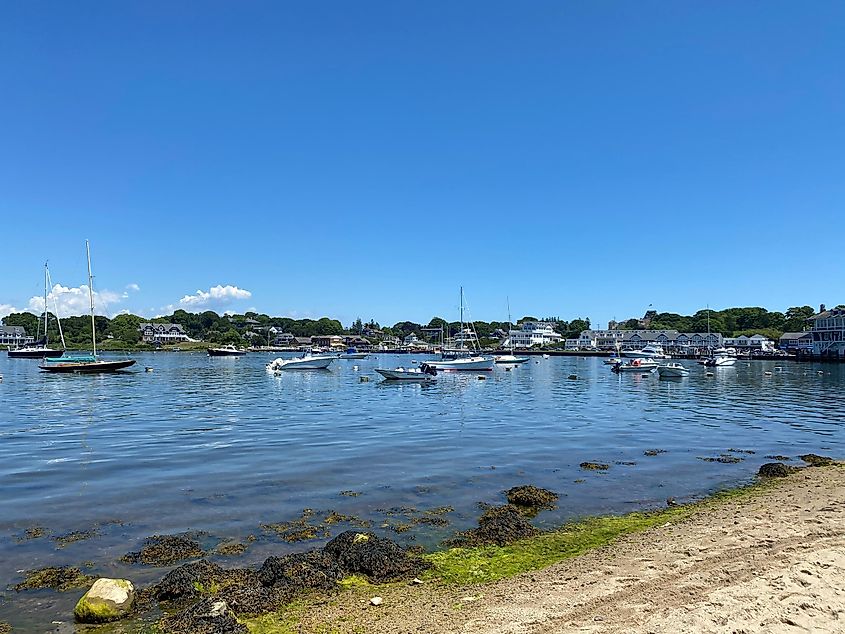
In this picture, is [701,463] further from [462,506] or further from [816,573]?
[816,573]

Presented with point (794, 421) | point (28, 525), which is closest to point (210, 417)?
point (28, 525)

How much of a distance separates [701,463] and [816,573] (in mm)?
13214

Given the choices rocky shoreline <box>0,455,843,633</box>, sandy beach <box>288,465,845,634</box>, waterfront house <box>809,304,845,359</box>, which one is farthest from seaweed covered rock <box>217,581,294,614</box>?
waterfront house <box>809,304,845,359</box>

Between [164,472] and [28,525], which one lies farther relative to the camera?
[164,472]

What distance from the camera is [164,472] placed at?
19.1 metres

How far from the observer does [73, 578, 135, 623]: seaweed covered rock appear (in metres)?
8.54

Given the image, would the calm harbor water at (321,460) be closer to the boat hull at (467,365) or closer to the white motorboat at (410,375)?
the white motorboat at (410,375)

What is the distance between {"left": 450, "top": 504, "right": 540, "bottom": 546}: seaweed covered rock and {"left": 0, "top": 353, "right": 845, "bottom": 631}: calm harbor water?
23.6 inches

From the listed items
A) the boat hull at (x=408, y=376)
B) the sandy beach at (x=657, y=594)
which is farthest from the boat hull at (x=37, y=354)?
the sandy beach at (x=657, y=594)

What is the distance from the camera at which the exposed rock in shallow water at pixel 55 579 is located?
389 inches

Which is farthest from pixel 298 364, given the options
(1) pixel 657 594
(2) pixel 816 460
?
(1) pixel 657 594

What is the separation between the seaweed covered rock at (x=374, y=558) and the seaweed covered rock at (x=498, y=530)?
5.03 ft

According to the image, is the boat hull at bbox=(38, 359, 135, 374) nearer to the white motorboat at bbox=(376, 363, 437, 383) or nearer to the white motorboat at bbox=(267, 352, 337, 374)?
the white motorboat at bbox=(267, 352, 337, 374)

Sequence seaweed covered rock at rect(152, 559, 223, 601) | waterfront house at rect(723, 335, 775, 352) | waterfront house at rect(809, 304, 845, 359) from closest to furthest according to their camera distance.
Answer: seaweed covered rock at rect(152, 559, 223, 601) → waterfront house at rect(809, 304, 845, 359) → waterfront house at rect(723, 335, 775, 352)
